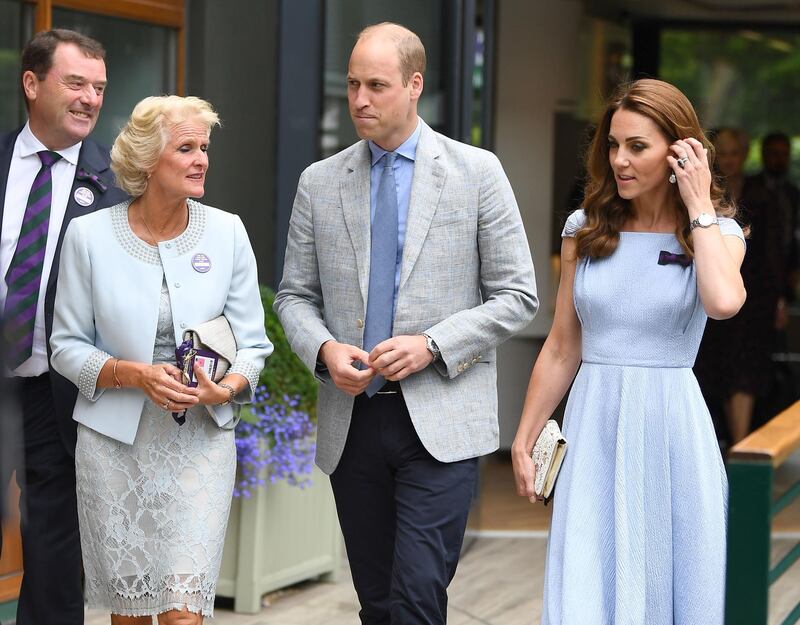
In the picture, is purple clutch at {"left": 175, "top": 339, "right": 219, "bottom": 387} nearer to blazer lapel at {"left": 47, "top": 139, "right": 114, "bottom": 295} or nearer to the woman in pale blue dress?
blazer lapel at {"left": 47, "top": 139, "right": 114, "bottom": 295}

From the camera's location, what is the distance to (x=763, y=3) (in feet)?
36.7

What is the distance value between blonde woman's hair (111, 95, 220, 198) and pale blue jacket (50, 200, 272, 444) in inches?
4.3

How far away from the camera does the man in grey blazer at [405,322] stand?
349cm

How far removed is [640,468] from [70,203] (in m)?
1.78

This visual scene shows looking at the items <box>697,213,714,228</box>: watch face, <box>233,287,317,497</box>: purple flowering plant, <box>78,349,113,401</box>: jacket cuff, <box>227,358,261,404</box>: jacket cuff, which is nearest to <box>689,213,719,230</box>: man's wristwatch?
<box>697,213,714,228</box>: watch face

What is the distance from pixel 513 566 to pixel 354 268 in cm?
305

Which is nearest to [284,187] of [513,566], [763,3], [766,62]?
[513,566]

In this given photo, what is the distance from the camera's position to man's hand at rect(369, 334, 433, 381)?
3.40 metres

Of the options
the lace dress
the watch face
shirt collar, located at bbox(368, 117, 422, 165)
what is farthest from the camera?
shirt collar, located at bbox(368, 117, 422, 165)

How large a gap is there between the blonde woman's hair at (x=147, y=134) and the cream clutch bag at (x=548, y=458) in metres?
1.19

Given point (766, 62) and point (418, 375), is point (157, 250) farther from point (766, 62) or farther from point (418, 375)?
point (766, 62)

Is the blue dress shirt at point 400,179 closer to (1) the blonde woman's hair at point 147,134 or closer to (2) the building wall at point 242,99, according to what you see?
(1) the blonde woman's hair at point 147,134

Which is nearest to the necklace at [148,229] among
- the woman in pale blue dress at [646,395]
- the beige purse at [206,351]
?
the beige purse at [206,351]

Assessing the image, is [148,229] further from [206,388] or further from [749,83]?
[749,83]
